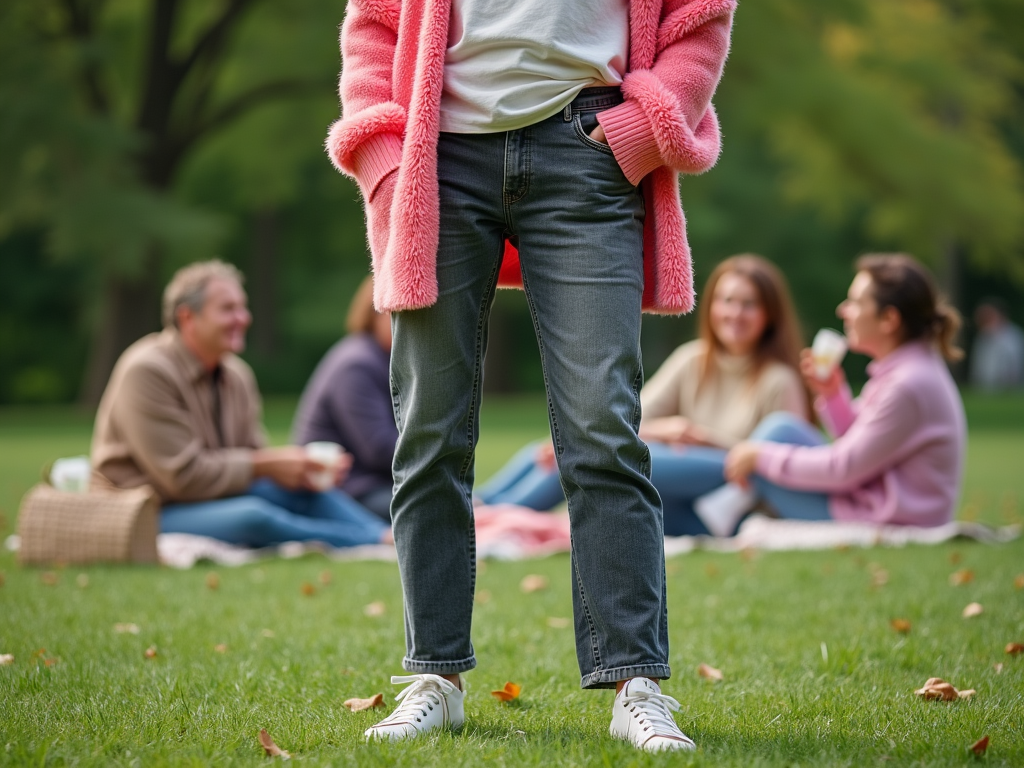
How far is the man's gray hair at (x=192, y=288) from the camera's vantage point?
580 centimetres

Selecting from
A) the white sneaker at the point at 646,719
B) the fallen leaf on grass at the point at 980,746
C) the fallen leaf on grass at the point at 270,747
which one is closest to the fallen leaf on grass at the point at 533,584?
the white sneaker at the point at 646,719

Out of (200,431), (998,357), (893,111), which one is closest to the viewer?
(200,431)

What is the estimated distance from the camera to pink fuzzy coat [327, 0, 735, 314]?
2504mm

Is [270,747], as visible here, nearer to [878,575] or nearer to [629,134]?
[629,134]

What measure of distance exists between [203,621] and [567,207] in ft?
7.22

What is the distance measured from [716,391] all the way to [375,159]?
4.47 meters

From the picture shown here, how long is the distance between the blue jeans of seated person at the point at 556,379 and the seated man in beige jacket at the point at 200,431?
10.7 feet

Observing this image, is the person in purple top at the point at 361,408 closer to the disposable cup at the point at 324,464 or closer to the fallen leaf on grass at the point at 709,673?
the disposable cup at the point at 324,464

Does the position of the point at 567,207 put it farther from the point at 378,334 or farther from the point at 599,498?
the point at 378,334

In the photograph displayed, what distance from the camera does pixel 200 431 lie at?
582cm

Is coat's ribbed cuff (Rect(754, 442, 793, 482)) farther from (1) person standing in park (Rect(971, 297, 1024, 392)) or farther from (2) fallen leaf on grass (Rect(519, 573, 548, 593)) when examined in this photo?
(1) person standing in park (Rect(971, 297, 1024, 392))

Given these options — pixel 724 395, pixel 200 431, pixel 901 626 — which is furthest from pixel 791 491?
pixel 200 431

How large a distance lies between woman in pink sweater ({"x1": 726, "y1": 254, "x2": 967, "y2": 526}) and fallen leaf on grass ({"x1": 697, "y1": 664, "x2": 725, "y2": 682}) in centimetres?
261

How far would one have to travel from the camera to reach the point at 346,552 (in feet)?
19.7
